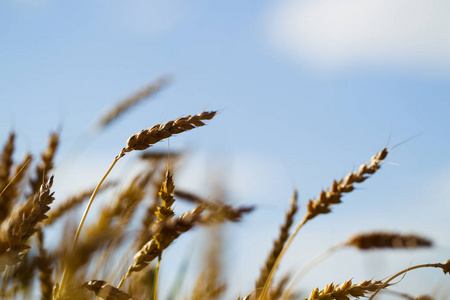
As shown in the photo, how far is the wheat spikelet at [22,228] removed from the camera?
1.04m

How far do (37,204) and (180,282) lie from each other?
92 centimetres

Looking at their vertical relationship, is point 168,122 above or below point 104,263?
above

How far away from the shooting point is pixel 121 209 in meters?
1.60

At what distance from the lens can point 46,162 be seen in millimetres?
2008

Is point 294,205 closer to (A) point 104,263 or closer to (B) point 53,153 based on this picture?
(A) point 104,263

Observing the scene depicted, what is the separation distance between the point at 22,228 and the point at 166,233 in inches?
13.1

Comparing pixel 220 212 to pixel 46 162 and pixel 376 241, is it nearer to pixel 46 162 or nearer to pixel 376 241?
pixel 376 241

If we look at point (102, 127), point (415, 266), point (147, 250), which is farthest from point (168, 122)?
point (102, 127)

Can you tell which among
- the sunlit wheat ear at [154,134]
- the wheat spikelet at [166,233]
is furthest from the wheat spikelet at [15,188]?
the wheat spikelet at [166,233]

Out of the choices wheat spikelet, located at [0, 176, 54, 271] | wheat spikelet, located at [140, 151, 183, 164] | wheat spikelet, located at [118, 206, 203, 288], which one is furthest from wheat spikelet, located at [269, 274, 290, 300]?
wheat spikelet, located at [0, 176, 54, 271]

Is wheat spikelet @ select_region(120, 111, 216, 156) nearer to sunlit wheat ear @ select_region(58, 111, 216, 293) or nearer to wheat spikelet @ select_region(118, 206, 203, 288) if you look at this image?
sunlit wheat ear @ select_region(58, 111, 216, 293)

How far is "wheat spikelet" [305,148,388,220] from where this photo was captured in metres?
1.65

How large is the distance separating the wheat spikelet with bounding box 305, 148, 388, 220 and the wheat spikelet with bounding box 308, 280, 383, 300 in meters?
0.50

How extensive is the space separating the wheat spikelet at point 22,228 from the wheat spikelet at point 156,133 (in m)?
0.24
